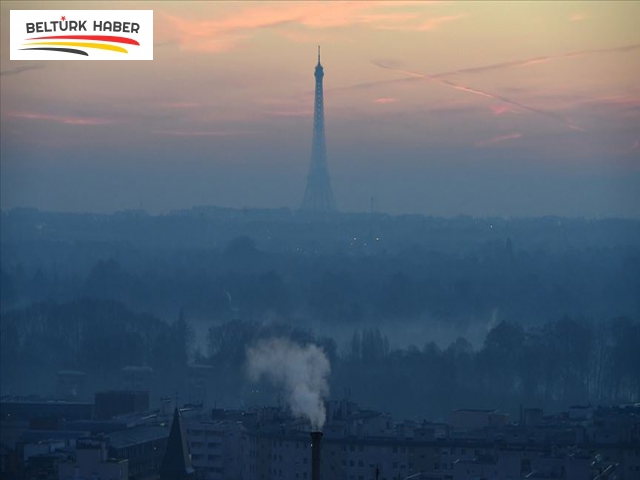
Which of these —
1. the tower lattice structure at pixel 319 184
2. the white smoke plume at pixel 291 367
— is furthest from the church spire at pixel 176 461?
the tower lattice structure at pixel 319 184

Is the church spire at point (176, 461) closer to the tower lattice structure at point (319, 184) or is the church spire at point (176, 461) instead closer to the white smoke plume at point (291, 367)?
the white smoke plume at point (291, 367)

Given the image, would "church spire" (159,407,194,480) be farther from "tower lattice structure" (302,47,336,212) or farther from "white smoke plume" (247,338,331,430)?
"tower lattice structure" (302,47,336,212)

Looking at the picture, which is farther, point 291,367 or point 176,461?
point 291,367

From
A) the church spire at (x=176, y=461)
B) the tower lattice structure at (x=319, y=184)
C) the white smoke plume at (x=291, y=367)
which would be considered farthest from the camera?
the tower lattice structure at (x=319, y=184)

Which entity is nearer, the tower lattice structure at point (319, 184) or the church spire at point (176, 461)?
the church spire at point (176, 461)

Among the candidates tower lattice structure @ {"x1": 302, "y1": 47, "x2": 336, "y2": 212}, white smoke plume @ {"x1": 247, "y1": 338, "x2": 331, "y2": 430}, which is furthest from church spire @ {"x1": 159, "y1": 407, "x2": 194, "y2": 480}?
tower lattice structure @ {"x1": 302, "y1": 47, "x2": 336, "y2": 212}

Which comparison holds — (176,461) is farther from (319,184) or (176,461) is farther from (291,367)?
(319,184)

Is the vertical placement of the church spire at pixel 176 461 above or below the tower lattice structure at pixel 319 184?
below

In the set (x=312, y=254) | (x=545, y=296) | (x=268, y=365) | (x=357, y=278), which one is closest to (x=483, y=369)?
(x=268, y=365)

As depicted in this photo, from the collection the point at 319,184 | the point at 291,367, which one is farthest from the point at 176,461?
the point at 319,184
